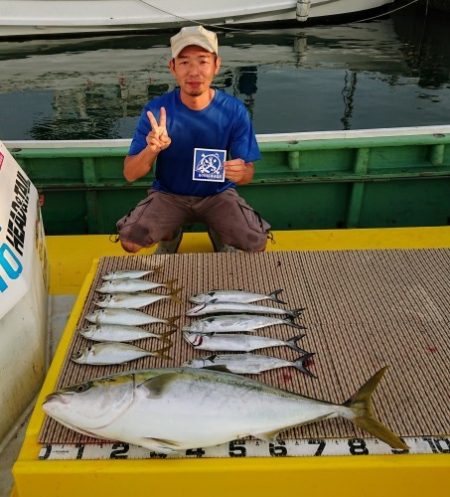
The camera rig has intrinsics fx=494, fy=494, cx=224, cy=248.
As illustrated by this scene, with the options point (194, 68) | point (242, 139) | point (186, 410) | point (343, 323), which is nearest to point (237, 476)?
point (186, 410)

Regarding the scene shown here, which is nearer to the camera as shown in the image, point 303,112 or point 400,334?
point 400,334

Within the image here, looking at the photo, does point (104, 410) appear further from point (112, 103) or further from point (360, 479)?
point (112, 103)

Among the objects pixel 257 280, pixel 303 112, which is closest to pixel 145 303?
pixel 257 280

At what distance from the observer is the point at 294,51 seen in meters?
18.1

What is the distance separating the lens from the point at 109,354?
2553 mm

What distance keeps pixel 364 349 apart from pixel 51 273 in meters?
A: 2.35

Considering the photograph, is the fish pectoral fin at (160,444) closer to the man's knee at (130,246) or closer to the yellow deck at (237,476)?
the yellow deck at (237,476)

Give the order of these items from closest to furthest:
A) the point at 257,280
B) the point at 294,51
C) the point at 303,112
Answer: the point at 257,280 < the point at 303,112 < the point at 294,51

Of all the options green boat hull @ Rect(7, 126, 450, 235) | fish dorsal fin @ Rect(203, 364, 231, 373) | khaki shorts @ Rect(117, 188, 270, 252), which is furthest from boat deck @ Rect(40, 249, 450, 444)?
green boat hull @ Rect(7, 126, 450, 235)

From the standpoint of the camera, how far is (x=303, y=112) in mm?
12023

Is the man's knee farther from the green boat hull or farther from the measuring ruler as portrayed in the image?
the measuring ruler

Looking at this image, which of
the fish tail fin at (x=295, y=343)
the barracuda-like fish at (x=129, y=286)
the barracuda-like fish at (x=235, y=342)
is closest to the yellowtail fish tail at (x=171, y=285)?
the barracuda-like fish at (x=129, y=286)

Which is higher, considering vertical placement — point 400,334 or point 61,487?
point 400,334

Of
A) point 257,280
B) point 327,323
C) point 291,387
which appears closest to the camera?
point 291,387
